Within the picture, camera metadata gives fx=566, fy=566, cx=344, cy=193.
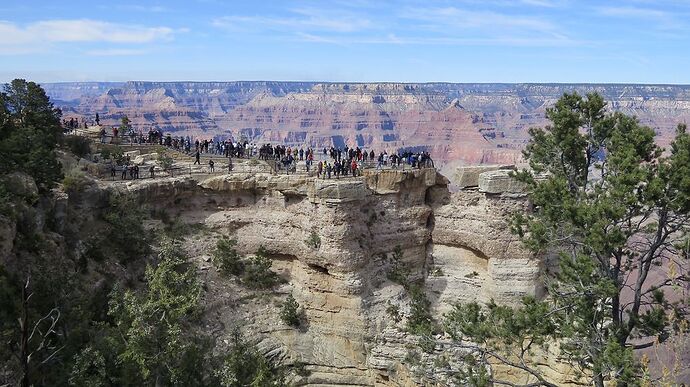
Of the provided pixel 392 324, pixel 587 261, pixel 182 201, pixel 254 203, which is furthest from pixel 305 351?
pixel 587 261

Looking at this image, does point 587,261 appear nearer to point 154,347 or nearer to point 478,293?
point 154,347

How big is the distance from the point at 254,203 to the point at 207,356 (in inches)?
409

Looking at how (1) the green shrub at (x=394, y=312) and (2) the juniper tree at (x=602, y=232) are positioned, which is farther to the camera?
(1) the green shrub at (x=394, y=312)

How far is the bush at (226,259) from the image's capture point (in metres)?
31.3

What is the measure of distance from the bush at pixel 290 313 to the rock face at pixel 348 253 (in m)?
0.32

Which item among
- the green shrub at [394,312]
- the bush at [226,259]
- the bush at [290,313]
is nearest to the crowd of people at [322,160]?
the bush at [226,259]

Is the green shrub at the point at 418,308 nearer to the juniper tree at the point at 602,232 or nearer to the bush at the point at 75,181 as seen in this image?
the juniper tree at the point at 602,232

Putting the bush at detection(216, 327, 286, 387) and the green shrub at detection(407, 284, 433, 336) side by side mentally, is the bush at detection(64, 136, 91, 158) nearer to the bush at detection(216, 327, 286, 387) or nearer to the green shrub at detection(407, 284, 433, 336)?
the bush at detection(216, 327, 286, 387)

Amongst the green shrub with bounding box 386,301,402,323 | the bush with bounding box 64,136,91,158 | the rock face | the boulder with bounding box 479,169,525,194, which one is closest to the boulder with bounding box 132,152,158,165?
the bush with bounding box 64,136,91,158

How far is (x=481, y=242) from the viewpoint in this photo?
31250 mm

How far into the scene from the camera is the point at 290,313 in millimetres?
29703

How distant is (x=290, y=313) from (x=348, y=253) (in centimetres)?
437

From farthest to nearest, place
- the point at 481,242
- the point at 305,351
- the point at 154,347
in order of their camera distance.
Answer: the point at 481,242 < the point at 305,351 < the point at 154,347

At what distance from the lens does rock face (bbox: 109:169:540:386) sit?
29.1m
